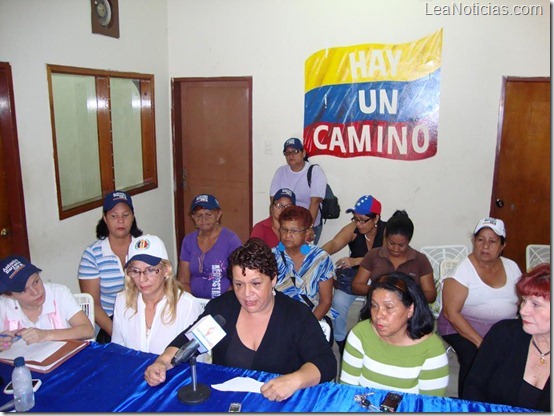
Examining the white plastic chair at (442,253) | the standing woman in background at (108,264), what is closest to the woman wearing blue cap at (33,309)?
the standing woman in background at (108,264)

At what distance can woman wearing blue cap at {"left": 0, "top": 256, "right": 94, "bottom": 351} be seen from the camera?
7.29 feet

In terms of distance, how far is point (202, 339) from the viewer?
168 cm

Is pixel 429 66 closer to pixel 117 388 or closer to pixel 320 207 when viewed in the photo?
pixel 320 207

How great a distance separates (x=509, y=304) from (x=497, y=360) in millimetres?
822

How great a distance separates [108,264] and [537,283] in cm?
235

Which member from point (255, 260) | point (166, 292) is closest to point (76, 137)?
point (166, 292)

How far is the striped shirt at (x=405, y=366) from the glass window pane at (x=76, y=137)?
118 inches

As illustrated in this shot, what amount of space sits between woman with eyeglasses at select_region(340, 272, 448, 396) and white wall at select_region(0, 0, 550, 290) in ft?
9.13

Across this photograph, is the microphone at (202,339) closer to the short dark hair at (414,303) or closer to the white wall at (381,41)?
the short dark hair at (414,303)

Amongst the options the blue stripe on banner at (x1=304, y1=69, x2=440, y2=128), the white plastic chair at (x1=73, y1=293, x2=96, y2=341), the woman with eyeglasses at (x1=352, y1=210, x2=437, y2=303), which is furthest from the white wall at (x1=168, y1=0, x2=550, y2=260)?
the white plastic chair at (x1=73, y1=293, x2=96, y2=341)

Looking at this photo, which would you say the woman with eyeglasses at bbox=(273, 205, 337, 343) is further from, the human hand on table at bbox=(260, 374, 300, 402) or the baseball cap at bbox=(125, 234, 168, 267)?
the human hand on table at bbox=(260, 374, 300, 402)

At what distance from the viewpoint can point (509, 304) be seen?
9.12 feet

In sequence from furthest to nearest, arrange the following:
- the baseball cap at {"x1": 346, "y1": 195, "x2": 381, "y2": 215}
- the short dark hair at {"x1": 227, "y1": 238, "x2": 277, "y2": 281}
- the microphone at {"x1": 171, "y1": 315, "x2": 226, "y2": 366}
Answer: the baseball cap at {"x1": 346, "y1": 195, "x2": 381, "y2": 215}
the short dark hair at {"x1": 227, "y1": 238, "x2": 277, "y2": 281}
the microphone at {"x1": 171, "y1": 315, "x2": 226, "y2": 366}

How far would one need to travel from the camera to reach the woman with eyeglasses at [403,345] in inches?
79.4
